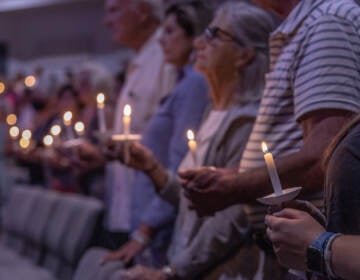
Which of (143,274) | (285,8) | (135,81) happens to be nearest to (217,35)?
(285,8)

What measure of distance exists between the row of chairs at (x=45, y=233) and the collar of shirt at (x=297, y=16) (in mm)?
2036

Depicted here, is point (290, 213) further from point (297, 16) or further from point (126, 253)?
point (126, 253)

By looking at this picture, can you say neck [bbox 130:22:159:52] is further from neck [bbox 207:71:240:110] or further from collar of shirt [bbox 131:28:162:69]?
neck [bbox 207:71:240:110]

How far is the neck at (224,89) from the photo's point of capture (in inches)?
104

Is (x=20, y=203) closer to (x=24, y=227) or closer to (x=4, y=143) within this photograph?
(x=24, y=227)

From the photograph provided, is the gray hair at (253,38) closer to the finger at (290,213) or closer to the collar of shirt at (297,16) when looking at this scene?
the collar of shirt at (297,16)

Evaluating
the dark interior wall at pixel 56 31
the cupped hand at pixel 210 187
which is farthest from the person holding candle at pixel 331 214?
the dark interior wall at pixel 56 31

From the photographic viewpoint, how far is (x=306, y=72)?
1938mm

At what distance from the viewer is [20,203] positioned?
18.2 feet

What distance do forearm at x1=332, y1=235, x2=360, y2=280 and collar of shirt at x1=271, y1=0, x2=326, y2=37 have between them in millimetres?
774

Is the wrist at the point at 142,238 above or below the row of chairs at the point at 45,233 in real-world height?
above

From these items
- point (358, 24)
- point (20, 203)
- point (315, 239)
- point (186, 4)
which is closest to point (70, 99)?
point (20, 203)

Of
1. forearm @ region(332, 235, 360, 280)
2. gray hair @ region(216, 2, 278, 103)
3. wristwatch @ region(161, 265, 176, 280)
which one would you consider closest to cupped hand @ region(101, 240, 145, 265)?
wristwatch @ region(161, 265, 176, 280)

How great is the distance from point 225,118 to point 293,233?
116 cm
